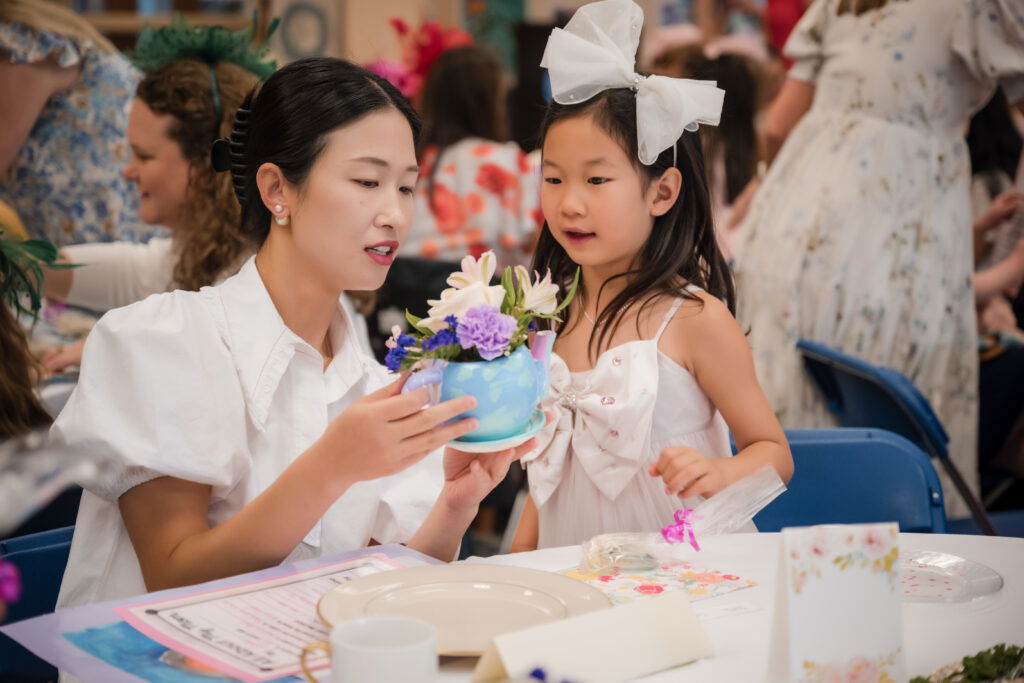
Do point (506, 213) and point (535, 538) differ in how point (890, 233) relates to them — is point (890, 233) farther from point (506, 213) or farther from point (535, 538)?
point (506, 213)

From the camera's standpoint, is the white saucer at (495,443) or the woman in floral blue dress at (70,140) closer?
the white saucer at (495,443)

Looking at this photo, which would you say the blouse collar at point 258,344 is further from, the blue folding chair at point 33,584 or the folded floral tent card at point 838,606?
the folded floral tent card at point 838,606

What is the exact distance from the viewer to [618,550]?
1.33 meters

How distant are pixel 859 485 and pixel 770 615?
2.42 feet

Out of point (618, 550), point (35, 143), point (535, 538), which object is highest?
point (35, 143)

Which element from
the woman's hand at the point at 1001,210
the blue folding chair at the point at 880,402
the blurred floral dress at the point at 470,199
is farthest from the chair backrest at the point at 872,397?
the blurred floral dress at the point at 470,199

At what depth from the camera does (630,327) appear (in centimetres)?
188

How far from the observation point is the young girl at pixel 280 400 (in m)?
1.29

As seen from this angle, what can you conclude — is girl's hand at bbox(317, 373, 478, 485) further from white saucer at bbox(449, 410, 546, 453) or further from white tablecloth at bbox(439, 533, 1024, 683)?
white tablecloth at bbox(439, 533, 1024, 683)

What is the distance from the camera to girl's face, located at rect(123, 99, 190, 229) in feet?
8.32

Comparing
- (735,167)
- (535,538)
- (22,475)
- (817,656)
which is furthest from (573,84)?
(735,167)

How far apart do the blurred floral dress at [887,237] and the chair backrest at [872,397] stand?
0.12m

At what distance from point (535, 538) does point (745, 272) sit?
131cm

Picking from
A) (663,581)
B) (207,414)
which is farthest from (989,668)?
(207,414)
